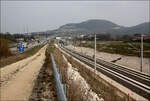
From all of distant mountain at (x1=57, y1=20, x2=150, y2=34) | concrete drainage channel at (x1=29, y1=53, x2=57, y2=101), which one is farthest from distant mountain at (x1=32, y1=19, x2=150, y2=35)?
concrete drainage channel at (x1=29, y1=53, x2=57, y2=101)

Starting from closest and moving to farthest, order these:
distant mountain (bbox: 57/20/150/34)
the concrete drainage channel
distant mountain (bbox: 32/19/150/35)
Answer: the concrete drainage channel < distant mountain (bbox: 32/19/150/35) < distant mountain (bbox: 57/20/150/34)

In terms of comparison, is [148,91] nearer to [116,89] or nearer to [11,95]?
[116,89]

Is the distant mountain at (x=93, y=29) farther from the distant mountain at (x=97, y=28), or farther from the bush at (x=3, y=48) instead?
the bush at (x=3, y=48)

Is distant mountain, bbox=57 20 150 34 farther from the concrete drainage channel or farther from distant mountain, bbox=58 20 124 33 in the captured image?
the concrete drainage channel

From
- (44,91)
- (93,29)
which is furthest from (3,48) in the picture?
(44,91)

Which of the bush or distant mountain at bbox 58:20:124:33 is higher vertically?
distant mountain at bbox 58:20:124:33

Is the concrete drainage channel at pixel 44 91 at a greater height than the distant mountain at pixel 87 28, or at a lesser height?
lesser

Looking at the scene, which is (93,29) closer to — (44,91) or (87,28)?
(87,28)

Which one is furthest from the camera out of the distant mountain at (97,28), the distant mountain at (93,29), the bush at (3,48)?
the bush at (3,48)

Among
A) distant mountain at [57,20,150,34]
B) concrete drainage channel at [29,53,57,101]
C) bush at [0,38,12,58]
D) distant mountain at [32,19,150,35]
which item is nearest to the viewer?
concrete drainage channel at [29,53,57,101]

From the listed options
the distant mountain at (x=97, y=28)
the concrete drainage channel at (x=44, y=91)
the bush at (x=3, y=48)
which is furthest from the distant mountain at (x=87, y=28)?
the concrete drainage channel at (x=44, y=91)

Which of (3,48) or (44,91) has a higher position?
(3,48)

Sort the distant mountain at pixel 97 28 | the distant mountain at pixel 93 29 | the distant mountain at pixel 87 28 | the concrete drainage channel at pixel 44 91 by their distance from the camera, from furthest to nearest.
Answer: the distant mountain at pixel 87 28
the distant mountain at pixel 97 28
the distant mountain at pixel 93 29
the concrete drainage channel at pixel 44 91

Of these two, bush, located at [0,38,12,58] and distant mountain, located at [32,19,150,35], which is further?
bush, located at [0,38,12,58]
